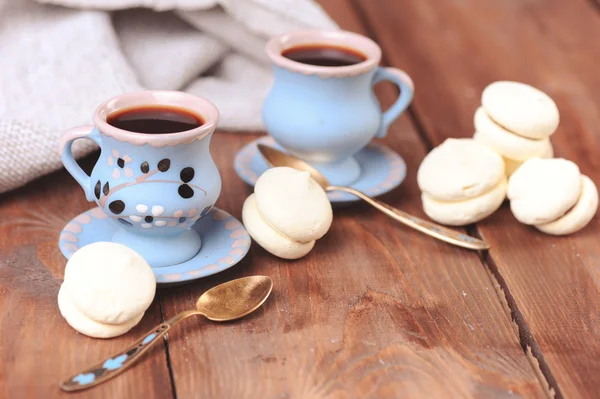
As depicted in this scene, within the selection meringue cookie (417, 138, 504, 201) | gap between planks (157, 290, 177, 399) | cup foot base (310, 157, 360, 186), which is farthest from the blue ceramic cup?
gap between planks (157, 290, 177, 399)

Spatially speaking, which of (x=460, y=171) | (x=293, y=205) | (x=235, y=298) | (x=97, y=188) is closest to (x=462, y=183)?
(x=460, y=171)

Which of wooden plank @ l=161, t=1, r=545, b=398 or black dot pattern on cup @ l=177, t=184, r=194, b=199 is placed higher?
black dot pattern on cup @ l=177, t=184, r=194, b=199

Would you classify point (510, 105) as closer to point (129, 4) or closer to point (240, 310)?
point (240, 310)

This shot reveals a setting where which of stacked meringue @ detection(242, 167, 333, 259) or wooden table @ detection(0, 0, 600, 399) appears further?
stacked meringue @ detection(242, 167, 333, 259)

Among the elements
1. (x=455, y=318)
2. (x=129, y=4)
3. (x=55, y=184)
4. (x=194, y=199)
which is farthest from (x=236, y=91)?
(x=455, y=318)

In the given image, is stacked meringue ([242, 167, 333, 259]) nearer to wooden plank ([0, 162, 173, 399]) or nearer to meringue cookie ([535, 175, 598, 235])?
wooden plank ([0, 162, 173, 399])

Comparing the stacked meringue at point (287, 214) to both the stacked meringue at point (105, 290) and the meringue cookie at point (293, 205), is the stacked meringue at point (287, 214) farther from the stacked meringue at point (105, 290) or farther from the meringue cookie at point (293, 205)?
the stacked meringue at point (105, 290)
